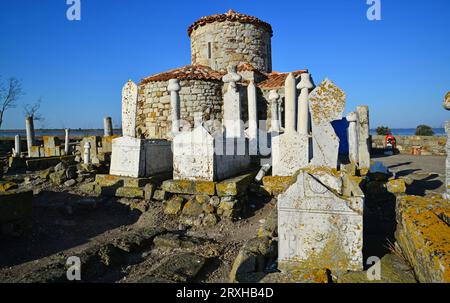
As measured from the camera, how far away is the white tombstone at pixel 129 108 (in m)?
6.79

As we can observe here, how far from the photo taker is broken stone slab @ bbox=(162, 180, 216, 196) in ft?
18.1

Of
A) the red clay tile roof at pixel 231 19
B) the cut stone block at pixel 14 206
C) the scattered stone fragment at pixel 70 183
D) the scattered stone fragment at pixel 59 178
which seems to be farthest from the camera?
the red clay tile roof at pixel 231 19

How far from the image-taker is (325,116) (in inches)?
209

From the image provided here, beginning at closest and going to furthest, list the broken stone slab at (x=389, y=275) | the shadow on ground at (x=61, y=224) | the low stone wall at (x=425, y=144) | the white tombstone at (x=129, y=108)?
the broken stone slab at (x=389, y=275) < the shadow on ground at (x=61, y=224) < the white tombstone at (x=129, y=108) < the low stone wall at (x=425, y=144)


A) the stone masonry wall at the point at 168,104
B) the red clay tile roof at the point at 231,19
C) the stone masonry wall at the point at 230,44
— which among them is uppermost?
the red clay tile roof at the point at 231,19

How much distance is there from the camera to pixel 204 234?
4707mm

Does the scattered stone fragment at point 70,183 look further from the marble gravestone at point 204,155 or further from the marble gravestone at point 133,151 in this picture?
the marble gravestone at point 204,155

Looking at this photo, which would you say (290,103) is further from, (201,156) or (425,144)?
(425,144)

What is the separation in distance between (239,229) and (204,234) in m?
0.63

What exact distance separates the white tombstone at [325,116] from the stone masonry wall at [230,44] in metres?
11.1

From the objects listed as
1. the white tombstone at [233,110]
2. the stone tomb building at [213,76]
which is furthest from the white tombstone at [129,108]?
the stone tomb building at [213,76]

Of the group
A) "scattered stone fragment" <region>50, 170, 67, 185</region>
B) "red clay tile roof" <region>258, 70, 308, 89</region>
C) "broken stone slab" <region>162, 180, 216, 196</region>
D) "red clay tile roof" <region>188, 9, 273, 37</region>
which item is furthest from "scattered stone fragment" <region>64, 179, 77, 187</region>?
"red clay tile roof" <region>188, 9, 273, 37</region>

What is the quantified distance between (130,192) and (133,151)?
3.27 feet

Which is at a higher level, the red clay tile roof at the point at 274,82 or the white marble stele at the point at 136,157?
the red clay tile roof at the point at 274,82
